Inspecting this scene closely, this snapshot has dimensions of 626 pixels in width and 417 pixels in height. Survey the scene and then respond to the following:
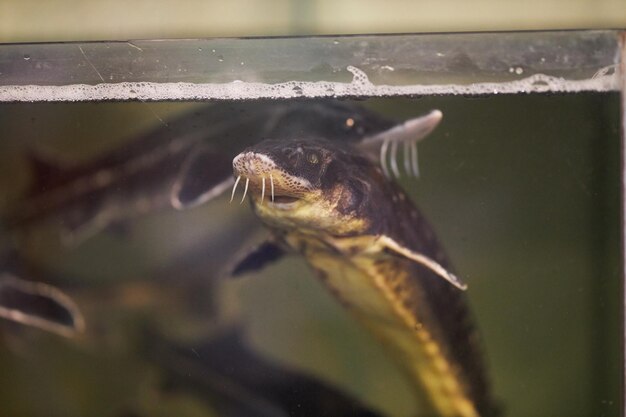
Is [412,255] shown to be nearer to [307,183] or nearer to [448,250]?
[448,250]

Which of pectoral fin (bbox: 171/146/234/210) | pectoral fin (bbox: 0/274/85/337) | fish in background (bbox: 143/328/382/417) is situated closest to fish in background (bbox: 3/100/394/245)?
pectoral fin (bbox: 171/146/234/210)

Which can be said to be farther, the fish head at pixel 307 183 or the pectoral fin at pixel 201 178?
the pectoral fin at pixel 201 178


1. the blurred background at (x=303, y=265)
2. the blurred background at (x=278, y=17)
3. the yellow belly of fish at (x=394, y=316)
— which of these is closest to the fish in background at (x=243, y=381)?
the blurred background at (x=303, y=265)

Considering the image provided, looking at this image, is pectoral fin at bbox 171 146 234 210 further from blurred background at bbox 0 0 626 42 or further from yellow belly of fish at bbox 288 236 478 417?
blurred background at bbox 0 0 626 42

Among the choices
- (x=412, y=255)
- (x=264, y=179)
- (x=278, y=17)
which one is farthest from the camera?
(x=278, y=17)

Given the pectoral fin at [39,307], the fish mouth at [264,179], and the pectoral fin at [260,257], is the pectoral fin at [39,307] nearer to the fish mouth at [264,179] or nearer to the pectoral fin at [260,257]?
the pectoral fin at [260,257]

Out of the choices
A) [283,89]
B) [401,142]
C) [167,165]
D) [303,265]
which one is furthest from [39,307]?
[401,142]

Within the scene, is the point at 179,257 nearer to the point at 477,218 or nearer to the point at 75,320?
the point at 75,320
